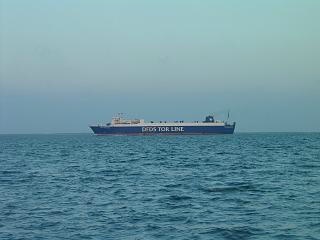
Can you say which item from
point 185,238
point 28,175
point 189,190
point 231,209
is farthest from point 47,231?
point 28,175

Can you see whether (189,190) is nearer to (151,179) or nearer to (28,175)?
(151,179)

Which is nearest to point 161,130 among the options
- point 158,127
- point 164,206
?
point 158,127

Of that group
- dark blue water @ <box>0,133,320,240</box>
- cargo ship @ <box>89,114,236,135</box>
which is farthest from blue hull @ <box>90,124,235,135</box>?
dark blue water @ <box>0,133,320,240</box>

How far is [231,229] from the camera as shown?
16.1m

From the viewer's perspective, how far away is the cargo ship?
525 feet

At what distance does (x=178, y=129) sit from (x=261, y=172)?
127 meters

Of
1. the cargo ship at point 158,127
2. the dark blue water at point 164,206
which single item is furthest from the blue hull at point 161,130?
the dark blue water at point 164,206

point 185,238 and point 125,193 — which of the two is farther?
point 125,193

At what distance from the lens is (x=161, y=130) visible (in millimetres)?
163375

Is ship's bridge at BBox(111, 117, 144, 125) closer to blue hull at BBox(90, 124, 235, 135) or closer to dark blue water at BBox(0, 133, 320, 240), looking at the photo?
blue hull at BBox(90, 124, 235, 135)

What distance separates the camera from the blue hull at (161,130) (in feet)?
525

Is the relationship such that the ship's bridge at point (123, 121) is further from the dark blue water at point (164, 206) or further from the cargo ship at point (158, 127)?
the dark blue water at point (164, 206)

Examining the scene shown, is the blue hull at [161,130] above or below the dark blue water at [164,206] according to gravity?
above

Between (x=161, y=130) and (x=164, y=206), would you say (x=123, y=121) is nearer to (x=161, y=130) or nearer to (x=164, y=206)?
(x=161, y=130)
